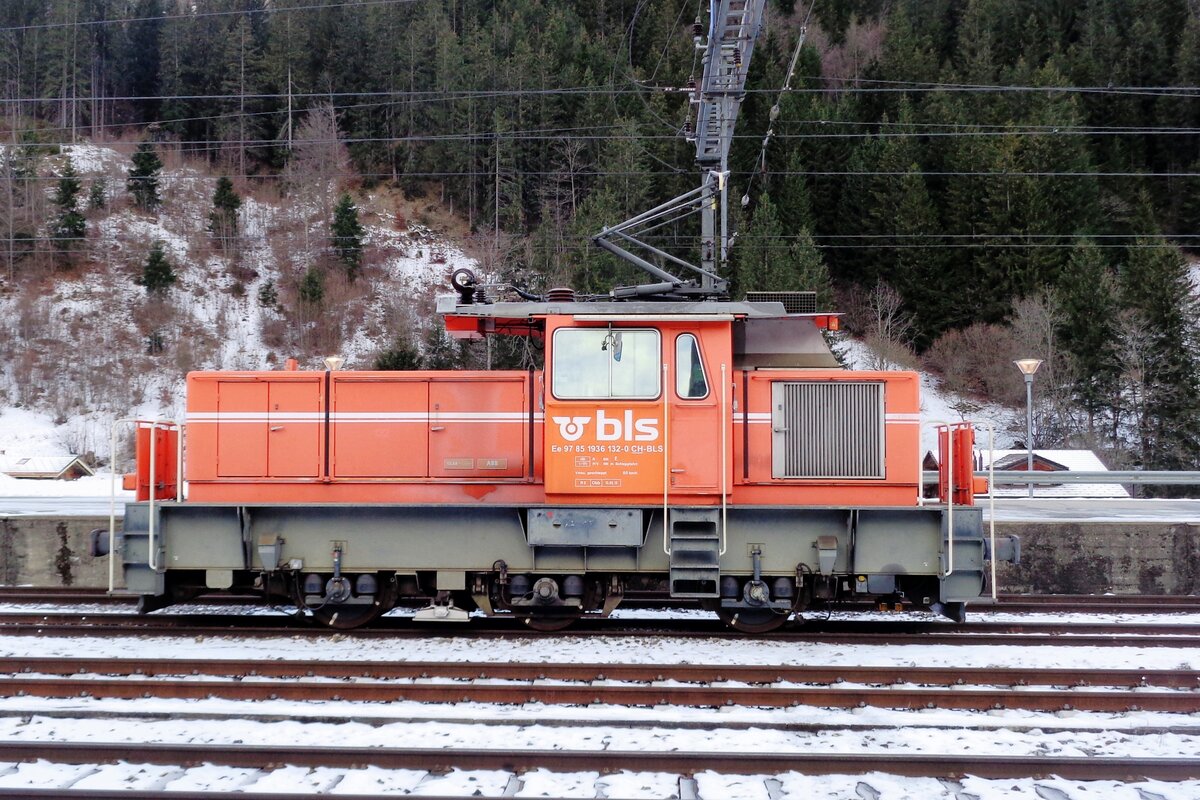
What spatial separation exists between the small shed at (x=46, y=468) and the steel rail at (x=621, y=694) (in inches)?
1112

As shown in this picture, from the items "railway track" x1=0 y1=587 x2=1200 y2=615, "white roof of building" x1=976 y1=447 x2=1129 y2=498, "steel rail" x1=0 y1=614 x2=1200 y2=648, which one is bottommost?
"railway track" x1=0 y1=587 x2=1200 y2=615

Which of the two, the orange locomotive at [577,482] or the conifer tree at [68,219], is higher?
the conifer tree at [68,219]

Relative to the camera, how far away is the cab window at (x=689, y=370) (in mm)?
8430

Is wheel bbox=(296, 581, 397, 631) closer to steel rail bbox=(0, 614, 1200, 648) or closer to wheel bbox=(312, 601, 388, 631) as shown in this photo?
wheel bbox=(312, 601, 388, 631)

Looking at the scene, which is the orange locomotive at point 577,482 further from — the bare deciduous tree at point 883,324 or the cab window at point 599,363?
the bare deciduous tree at point 883,324

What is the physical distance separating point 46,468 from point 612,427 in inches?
1290

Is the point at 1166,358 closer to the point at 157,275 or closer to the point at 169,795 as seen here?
the point at 169,795

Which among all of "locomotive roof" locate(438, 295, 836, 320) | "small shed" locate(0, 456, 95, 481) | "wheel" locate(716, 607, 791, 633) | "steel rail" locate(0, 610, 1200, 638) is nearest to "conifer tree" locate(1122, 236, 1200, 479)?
"steel rail" locate(0, 610, 1200, 638)

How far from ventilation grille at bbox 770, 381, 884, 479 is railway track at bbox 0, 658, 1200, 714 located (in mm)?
2154

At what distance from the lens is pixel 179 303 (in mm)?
47844

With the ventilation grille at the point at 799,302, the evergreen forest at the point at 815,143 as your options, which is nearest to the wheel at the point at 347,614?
the ventilation grille at the point at 799,302

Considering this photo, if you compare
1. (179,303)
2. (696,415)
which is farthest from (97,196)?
(696,415)

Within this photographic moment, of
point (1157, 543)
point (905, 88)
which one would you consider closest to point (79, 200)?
point (905, 88)

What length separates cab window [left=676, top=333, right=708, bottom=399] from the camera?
8430 mm
